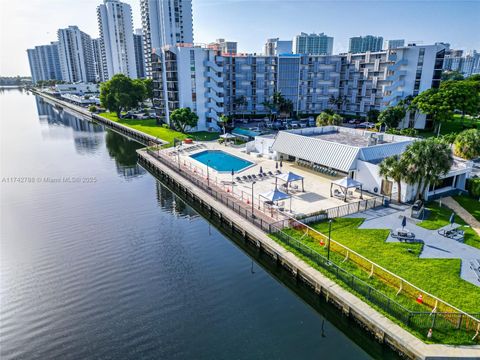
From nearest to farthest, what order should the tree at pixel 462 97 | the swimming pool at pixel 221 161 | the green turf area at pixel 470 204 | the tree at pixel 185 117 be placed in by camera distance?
1. the green turf area at pixel 470 204
2. the swimming pool at pixel 221 161
3. the tree at pixel 462 97
4. the tree at pixel 185 117

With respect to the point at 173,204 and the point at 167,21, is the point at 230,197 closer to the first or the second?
the point at 173,204

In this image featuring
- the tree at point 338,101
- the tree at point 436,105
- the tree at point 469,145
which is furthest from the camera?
the tree at point 338,101

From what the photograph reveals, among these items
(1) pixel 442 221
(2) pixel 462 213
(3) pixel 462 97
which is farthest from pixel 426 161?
(3) pixel 462 97

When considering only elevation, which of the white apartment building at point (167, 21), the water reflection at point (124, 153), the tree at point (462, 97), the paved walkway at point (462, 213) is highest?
the white apartment building at point (167, 21)

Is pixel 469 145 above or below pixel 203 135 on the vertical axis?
above

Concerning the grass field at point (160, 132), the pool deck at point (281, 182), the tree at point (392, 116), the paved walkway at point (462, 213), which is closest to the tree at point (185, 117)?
the grass field at point (160, 132)

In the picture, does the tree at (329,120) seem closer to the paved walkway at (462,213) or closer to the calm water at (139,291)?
the paved walkway at (462,213)

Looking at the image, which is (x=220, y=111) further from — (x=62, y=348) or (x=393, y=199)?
(x=62, y=348)

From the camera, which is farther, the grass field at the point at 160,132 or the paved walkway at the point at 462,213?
the grass field at the point at 160,132
